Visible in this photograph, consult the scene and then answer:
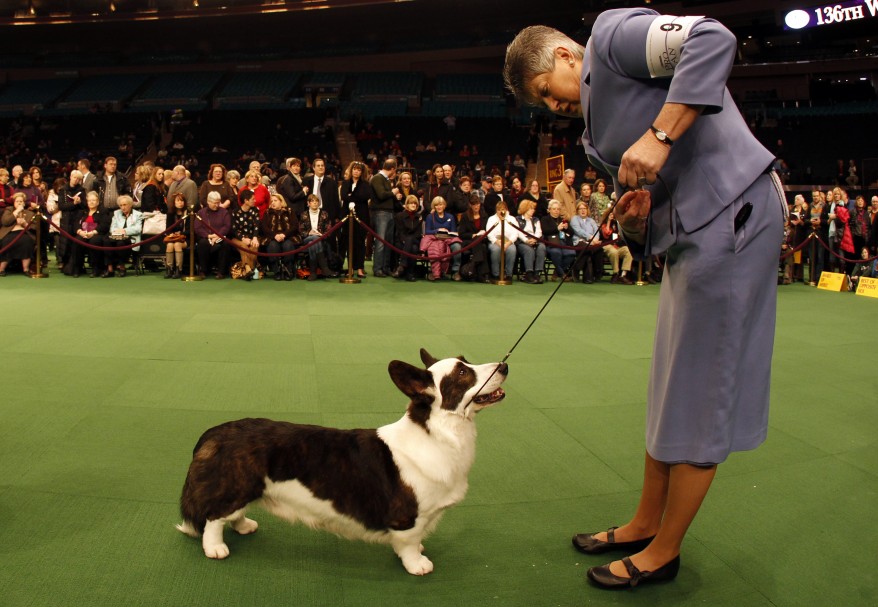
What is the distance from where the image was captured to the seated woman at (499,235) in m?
12.6

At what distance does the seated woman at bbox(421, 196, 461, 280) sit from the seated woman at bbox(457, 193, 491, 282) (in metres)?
0.18

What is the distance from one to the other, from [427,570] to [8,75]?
49092mm

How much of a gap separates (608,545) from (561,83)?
5.95 feet

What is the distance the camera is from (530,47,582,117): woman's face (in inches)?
92.0

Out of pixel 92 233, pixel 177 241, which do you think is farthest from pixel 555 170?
pixel 92 233

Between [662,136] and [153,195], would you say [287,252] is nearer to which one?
[153,195]

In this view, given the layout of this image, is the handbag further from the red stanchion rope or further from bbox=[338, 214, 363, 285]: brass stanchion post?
bbox=[338, 214, 363, 285]: brass stanchion post

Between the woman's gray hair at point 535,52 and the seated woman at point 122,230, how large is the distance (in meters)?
11.4

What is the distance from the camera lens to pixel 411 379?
259cm

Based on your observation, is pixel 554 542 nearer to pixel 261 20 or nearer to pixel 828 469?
pixel 828 469

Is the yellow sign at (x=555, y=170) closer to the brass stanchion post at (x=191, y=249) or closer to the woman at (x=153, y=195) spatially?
the brass stanchion post at (x=191, y=249)

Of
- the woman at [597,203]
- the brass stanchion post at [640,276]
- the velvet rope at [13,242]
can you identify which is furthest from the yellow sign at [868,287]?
the velvet rope at [13,242]

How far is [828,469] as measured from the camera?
12.8ft

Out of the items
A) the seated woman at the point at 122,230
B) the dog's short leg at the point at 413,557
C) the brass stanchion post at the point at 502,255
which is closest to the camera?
the dog's short leg at the point at 413,557
